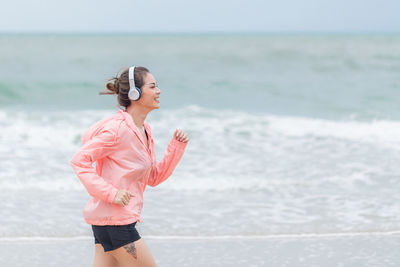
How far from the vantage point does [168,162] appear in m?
3.20

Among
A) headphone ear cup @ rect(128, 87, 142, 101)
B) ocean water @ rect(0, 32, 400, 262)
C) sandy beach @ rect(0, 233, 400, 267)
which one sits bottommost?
sandy beach @ rect(0, 233, 400, 267)

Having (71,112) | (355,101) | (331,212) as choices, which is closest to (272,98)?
(355,101)

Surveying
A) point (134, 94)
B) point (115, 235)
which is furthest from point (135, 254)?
point (134, 94)

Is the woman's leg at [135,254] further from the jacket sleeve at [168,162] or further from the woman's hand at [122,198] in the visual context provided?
the jacket sleeve at [168,162]

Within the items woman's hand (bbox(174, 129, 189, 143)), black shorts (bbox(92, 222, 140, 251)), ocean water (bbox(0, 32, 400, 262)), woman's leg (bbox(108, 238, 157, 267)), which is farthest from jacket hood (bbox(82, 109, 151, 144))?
ocean water (bbox(0, 32, 400, 262))

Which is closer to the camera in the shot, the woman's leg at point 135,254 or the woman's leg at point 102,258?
the woman's leg at point 135,254

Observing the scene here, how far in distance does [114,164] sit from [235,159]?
6940 millimetres

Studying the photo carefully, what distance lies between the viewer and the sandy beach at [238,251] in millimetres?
4918

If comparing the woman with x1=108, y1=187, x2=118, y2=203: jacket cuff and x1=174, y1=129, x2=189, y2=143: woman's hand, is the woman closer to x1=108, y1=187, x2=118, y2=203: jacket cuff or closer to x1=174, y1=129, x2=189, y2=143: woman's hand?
x1=108, y1=187, x2=118, y2=203: jacket cuff

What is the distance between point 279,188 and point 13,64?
25644 mm

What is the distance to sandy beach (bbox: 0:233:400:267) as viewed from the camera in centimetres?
492

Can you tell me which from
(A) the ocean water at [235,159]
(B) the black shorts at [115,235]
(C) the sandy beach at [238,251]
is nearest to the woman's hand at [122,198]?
(B) the black shorts at [115,235]

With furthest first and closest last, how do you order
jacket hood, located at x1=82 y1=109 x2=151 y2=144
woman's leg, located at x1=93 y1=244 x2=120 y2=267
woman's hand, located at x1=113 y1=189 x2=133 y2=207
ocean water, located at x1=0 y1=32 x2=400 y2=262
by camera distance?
ocean water, located at x1=0 y1=32 x2=400 y2=262
woman's leg, located at x1=93 y1=244 x2=120 y2=267
jacket hood, located at x1=82 y1=109 x2=151 y2=144
woman's hand, located at x1=113 y1=189 x2=133 y2=207

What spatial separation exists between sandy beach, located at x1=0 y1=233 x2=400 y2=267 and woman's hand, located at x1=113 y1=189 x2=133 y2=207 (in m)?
2.19
